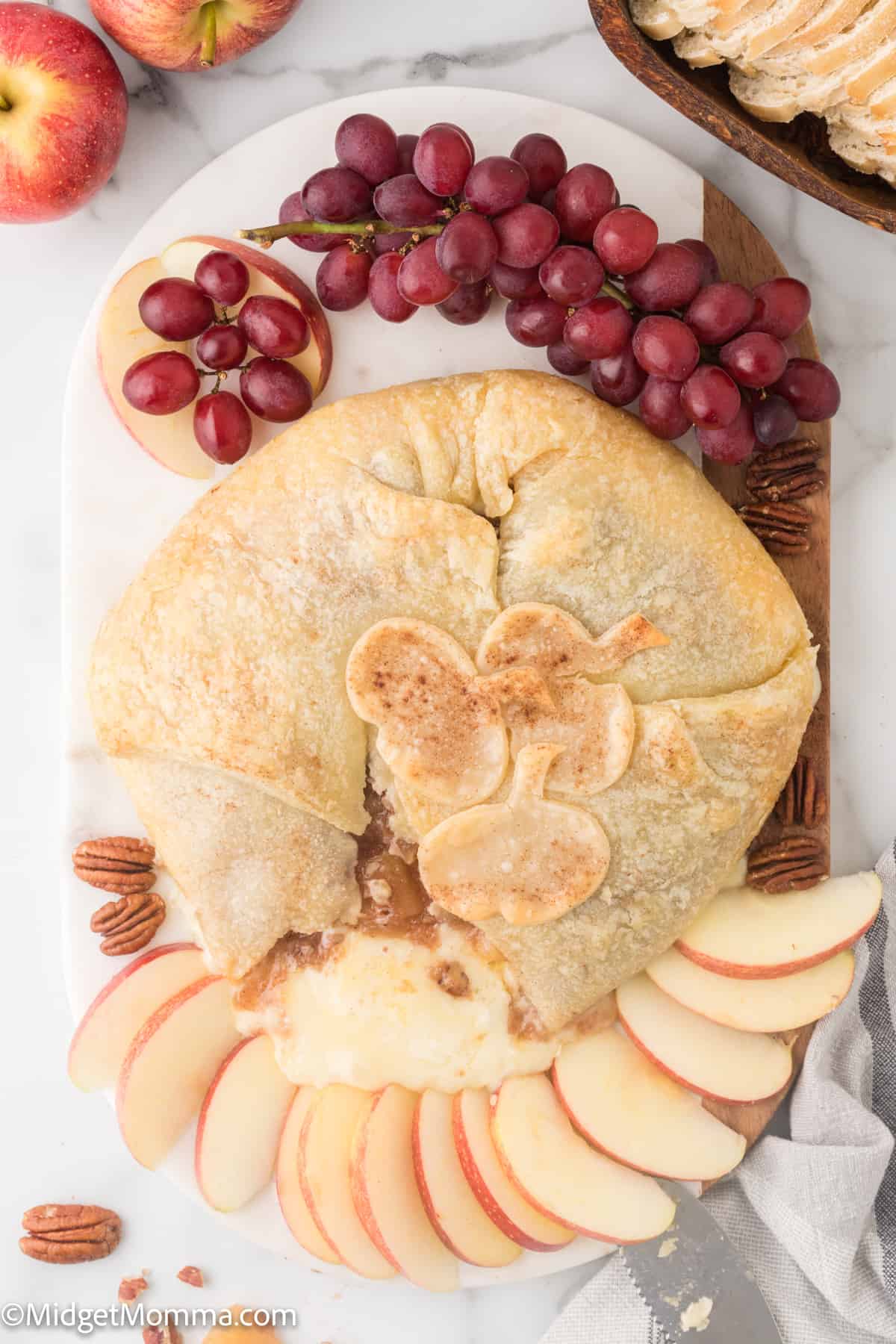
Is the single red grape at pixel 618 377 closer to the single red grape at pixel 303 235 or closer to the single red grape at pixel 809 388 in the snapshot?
the single red grape at pixel 809 388

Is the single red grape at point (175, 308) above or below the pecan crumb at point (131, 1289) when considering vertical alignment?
above

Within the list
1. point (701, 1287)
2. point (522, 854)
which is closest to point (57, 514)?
point (522, 854)

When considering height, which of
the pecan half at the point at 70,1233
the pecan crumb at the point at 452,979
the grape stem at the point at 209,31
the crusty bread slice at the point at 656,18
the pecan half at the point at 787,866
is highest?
the grape stem at the point at 209,31

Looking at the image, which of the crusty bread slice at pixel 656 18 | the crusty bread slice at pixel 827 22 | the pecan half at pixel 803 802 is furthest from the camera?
the pecan half at pixel 803 802

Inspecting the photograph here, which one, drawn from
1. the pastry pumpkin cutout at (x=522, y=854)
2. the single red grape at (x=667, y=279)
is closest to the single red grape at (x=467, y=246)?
the single red grape at (x=667, y=279)

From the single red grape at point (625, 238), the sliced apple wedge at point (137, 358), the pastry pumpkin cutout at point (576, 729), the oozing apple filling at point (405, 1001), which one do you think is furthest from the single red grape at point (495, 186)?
the oozing apple filling at point (405, 1001)

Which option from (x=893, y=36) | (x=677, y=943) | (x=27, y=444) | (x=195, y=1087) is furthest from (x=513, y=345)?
(x=195, y=1087)

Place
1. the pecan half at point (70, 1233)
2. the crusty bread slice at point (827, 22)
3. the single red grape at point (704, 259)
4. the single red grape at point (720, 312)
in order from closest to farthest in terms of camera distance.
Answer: the crusty bread slice at point (827, 22) → the single red grape at point (720, 312) → the single red grape at point (704, 259) → the pecan half at point (70, 1233)

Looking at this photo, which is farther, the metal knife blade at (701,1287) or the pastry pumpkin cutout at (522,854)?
the metal knife blade at (701,1287)
